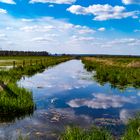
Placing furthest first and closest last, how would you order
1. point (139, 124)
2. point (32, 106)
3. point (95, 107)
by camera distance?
point (95, 107) < point (32, 106) < point (139, 124)

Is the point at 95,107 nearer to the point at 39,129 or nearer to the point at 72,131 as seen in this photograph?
the point at 39,129

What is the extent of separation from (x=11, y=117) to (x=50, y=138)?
368cm

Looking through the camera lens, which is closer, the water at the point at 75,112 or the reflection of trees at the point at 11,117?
the water at the point at 75,112

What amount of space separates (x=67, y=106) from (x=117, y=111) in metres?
3.02

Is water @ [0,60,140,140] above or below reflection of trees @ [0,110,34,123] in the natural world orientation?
below

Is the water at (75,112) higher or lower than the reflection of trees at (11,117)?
lower

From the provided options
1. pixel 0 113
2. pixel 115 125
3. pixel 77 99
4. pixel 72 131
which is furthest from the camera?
pixel 77 99

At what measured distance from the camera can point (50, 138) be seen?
11.7 meters

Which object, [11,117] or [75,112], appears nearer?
[11,117]

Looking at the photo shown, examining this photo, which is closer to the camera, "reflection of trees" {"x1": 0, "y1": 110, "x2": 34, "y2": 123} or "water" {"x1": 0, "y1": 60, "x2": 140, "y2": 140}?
"water" {"x1": 0, "y1": 60, "x2": 140, "y2": 140}

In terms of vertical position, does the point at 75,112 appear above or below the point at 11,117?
below

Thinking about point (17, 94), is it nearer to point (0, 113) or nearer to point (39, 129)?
point (0, 113)

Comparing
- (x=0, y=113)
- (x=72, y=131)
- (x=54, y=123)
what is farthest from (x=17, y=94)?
(x=72, y=131)

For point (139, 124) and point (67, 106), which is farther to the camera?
point (67, 106)
